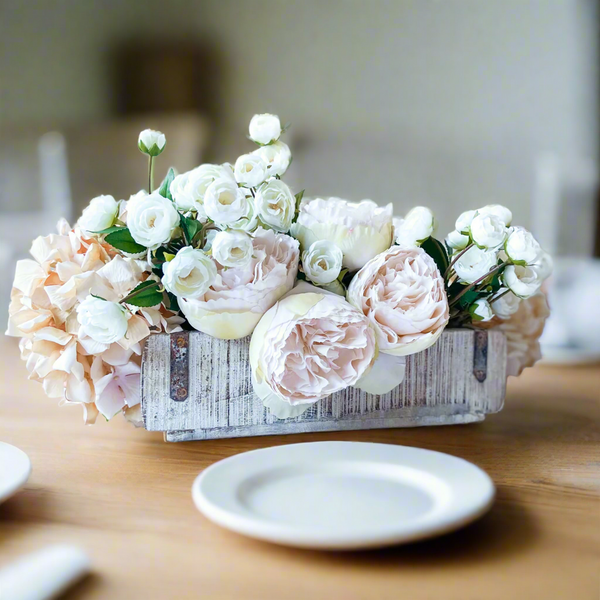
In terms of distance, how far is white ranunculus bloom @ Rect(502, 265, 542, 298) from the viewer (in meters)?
0.53

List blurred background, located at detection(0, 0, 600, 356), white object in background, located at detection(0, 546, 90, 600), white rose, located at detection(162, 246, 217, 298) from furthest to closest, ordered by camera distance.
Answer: blurred background, located at detection(0, 0, 600, 356)
white rose, located at detection(162, 246, 217, 298)
white object in background, located at detection(0, 546, 90, 600)

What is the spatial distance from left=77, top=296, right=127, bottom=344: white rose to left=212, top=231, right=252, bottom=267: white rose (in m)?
0.08

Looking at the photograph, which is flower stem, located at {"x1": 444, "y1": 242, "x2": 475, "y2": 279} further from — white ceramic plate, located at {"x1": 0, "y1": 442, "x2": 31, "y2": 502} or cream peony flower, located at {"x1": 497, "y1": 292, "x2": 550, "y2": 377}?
white ceramic plate, located at {"x1": 0, "y1": 442, "x2": 31, "y2": 502}

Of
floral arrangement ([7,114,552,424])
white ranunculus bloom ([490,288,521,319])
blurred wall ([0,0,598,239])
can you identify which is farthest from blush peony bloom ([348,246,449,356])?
blurred wall ([0,0,598,239])

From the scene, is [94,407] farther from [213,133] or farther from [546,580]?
[213,133]

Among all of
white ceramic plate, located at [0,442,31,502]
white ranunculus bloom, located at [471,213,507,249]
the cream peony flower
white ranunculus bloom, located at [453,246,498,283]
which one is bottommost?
white ceramic plate, located at [0,442,31,502]

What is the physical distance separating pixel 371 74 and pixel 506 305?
9.05ft

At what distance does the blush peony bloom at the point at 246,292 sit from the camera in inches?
18.8

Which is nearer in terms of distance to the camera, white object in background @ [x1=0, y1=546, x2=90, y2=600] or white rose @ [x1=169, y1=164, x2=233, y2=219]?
white object in background @ [x1=0, y1=546, x2=90, y2=600]

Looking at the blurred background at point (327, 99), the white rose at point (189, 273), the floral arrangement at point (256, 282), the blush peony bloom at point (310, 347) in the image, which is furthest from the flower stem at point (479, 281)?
the blurred background at point (327, 99)

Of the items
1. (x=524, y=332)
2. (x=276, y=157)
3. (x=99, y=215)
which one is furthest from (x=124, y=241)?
(x=524, y=332)

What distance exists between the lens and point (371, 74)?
10.2 ft

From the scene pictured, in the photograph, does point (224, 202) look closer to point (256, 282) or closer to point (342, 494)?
point (256, 282)

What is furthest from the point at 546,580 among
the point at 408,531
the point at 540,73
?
the point at 540,73
